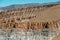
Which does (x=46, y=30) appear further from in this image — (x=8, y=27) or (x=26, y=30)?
(x=8, y=27)

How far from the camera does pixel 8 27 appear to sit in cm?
1423

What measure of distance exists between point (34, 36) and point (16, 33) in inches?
39.5

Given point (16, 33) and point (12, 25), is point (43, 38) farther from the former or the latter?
point (12, 25)

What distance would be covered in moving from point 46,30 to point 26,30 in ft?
3.56

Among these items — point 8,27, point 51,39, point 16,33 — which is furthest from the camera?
point 8,27

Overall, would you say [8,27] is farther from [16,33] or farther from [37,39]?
[37,39]

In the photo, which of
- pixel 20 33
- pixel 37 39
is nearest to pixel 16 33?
pixel 20 33

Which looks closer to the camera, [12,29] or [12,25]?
[12,29]

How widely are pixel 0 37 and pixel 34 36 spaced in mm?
1993

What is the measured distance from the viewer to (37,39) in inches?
489

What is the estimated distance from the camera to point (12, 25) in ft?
47.1

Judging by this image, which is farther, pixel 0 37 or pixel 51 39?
pixel 0 37

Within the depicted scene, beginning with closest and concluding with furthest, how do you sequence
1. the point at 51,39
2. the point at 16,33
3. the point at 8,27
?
the point at 51,39 < the point at 16,33 < the point at 8,27

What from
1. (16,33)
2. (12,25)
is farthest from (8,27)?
(16,33)
